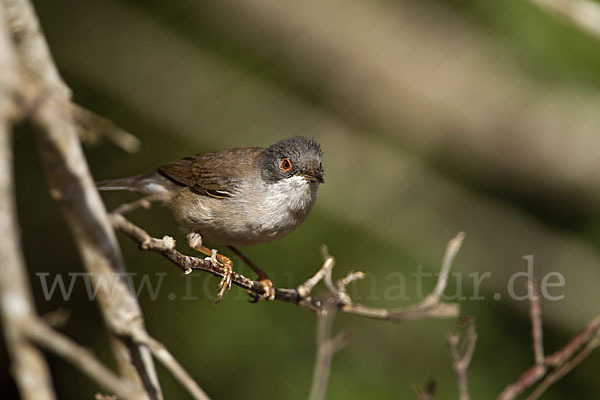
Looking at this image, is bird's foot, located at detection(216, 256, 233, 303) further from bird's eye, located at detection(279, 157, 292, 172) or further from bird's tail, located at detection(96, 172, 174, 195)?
bird's tail, located at detection(96, 172, 174, 195)

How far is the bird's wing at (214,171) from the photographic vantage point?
15.1ft

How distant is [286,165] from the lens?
14.8ft

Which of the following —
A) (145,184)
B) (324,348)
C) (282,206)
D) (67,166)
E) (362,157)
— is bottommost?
(324,348)

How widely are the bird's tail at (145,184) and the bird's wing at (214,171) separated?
12cm

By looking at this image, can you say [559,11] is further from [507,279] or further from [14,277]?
[14,277]

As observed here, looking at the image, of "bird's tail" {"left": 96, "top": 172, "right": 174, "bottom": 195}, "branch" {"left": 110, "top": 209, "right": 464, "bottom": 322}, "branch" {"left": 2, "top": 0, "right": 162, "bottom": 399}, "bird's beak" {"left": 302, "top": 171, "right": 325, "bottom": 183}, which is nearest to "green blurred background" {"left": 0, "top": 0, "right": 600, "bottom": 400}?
"bird's tail" {"left": 96, "top": 172, "right": 174, "bottom": 195}

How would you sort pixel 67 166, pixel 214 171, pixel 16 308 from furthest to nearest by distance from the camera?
pixel 214 171 → pixel 67 166 → pixel 16 308

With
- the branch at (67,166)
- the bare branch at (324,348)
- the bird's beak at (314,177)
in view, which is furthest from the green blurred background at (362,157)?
the branch at (67,166)

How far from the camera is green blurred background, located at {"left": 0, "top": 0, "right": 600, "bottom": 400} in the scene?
5883mm

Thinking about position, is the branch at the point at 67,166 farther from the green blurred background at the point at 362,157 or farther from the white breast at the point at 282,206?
the green blurred background at the point at 362,157

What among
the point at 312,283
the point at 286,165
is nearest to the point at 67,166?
the point at 312,283

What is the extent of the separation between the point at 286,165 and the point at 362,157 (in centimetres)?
355

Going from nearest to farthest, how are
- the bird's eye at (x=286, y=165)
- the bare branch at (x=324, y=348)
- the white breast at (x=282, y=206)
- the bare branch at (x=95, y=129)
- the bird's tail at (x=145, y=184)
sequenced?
the bare branch at (x=95, y=129) → the bare branch at (x=324, y=348) → the white breast at (x=282, y=206) → the bird's eye at (x=286, y=165) → the bird's tail at (x=145, y=184)

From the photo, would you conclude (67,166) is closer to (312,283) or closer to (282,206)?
(312,283)
